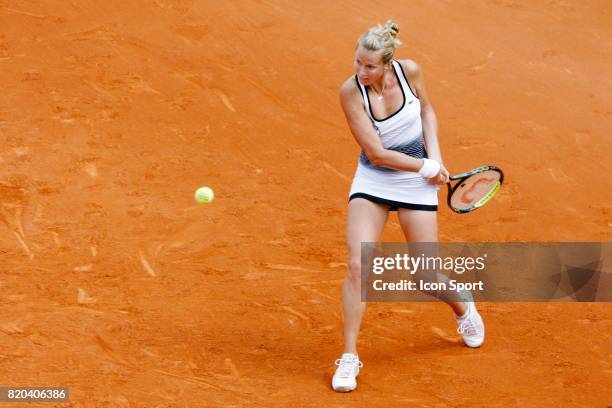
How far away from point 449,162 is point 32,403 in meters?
4.96

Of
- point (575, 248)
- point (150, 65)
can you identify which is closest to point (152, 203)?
point (150, 65)

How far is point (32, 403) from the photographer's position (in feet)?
19.0

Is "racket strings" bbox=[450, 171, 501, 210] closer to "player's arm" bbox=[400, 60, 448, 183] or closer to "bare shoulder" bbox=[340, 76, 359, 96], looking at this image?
"player's arm" bbox=[400, 60, 448, 183]

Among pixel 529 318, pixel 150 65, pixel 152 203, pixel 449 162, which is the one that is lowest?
pixel 529 318

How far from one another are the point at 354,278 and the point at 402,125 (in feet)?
3.11

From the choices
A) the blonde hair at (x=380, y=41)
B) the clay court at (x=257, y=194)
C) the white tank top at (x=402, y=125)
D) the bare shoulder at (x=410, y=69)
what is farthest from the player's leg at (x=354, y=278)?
the blonde hair at (x=380, y=41)

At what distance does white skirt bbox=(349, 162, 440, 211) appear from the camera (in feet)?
19.6

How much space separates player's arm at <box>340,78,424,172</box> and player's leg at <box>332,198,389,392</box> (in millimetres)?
301

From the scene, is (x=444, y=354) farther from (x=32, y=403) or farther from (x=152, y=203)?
(x=152, y=203)

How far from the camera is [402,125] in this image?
597 cm

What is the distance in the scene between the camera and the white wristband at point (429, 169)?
19.3 feet

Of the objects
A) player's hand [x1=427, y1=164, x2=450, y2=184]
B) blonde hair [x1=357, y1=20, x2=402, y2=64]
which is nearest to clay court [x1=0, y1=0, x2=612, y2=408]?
player's hand [x1=427, y1=164, x2=450, y2=184]

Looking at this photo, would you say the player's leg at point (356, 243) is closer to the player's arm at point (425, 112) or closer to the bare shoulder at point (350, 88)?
the player's arm at point (425, 112)

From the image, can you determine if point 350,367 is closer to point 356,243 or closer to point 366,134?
point 356,243
